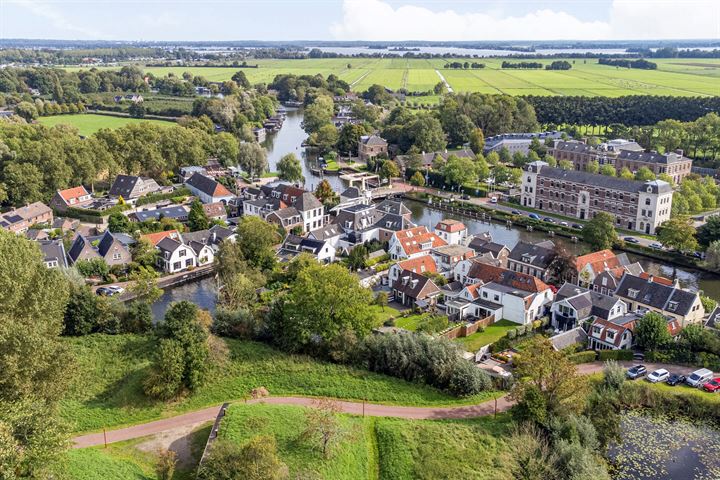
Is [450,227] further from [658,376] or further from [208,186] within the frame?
[208,186]

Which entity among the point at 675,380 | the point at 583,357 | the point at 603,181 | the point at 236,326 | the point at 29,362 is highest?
the point at 29,362

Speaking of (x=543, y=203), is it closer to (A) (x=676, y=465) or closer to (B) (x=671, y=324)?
(B) (x=671, y=324)

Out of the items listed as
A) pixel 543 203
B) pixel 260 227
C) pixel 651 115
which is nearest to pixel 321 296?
pixel 260 227

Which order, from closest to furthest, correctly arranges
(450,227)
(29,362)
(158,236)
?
(29,362) < (158,236) < (450,227)

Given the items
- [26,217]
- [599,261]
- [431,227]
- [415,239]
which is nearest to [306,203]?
[415,239]

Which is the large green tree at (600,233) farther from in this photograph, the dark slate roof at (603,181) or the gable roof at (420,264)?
the gable roof at (420,264)

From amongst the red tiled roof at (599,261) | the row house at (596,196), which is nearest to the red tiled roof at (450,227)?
the red tiled roof at (599,261)
